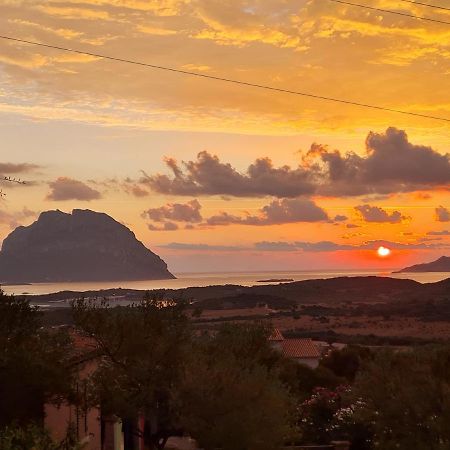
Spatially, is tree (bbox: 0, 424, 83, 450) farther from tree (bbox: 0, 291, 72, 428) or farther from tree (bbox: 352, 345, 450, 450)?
tree (bbox: 352, 345, 450, 450)

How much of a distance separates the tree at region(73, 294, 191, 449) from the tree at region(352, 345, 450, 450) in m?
7.22

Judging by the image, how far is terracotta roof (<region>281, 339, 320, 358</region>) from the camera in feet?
249

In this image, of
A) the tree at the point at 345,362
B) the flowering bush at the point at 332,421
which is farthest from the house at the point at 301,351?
the flowering bush at the point at 332,421

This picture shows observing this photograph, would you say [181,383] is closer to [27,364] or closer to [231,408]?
[231,408]

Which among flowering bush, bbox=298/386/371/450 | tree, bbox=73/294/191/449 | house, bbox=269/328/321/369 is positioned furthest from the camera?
house, bbox=269/328/321/369

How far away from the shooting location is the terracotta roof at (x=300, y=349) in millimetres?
75938

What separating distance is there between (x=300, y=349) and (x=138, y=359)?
184ft

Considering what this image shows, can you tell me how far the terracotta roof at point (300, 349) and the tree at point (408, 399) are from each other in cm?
4855

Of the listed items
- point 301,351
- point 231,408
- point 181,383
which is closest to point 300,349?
point 301,351

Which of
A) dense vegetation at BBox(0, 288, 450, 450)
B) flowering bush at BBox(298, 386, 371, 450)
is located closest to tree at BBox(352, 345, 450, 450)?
dense vegetation at BBox(0, 288, 450, 450)

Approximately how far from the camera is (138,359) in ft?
80.3

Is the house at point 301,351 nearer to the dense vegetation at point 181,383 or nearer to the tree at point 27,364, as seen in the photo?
the dense vegetation at point 181,383

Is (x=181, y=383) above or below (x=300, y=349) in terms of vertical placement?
above

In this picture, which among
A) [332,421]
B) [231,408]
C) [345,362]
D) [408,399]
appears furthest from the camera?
[345,362]
